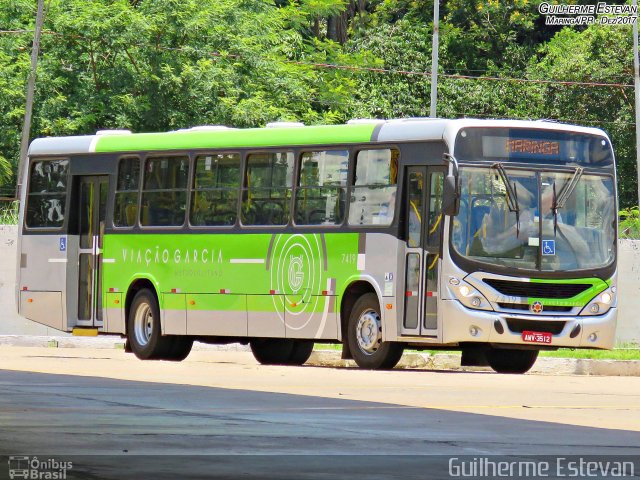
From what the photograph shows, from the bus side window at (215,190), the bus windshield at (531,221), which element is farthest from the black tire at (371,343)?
the bus side window at (215,190)

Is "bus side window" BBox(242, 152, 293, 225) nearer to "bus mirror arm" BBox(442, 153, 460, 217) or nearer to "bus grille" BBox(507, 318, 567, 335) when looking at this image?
"bus mirror arm" BBox(442, 153, 460, 217)

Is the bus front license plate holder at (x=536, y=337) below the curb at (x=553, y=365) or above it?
above

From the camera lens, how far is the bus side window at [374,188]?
2133 centimetres

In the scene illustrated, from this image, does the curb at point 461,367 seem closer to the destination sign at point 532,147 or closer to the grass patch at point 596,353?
the grass patch at point 596,353

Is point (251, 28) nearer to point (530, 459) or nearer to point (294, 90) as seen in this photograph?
point (294, 90)

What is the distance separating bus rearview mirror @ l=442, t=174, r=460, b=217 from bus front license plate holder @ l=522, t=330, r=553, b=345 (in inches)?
66.3

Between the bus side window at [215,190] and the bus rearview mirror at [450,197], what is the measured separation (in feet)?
13.1

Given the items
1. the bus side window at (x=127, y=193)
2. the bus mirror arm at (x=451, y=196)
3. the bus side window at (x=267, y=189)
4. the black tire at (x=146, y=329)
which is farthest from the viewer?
the bus side window at (x=127, y=193)

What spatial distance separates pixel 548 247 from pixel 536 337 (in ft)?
3.68

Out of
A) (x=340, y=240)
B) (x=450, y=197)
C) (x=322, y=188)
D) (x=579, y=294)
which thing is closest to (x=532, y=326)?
(x=579, y=294)

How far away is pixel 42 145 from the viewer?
85.6ft

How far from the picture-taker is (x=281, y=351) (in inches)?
947

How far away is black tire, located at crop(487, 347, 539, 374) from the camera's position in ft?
72.1

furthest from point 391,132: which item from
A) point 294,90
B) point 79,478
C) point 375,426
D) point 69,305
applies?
point 294,90
